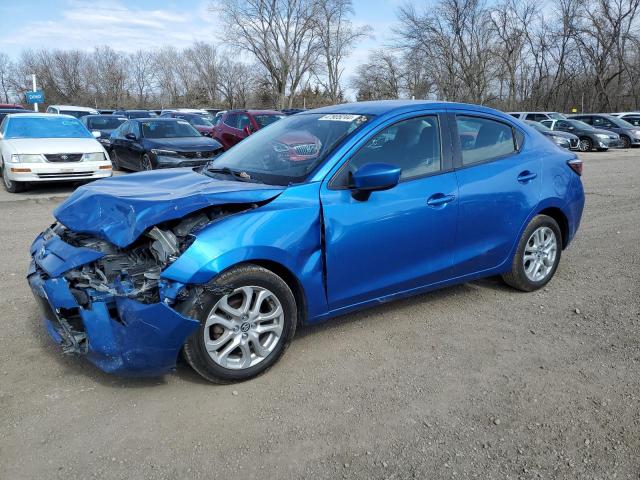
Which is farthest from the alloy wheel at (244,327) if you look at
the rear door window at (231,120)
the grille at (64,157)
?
the rear door window at (231,120)

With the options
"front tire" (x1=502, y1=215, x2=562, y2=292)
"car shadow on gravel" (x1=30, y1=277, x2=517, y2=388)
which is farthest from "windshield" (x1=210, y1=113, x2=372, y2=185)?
"front tire" (x1=502, y1=215, x2=562, y2=292)

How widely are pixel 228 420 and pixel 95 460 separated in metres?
0.67

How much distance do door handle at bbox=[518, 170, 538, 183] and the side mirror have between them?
1.48 meters

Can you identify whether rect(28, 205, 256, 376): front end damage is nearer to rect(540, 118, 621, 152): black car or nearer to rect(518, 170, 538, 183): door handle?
rect(518, 170, 538, 183): door handle

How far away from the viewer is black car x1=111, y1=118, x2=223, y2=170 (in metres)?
11.1

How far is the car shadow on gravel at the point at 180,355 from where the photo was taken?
10.5 ft

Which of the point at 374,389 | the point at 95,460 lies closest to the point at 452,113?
the point at 374,389

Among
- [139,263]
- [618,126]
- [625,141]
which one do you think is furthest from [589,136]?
[139,263]

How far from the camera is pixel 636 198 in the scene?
9.45 m

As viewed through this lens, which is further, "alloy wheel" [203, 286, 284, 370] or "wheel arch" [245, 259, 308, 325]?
"wheel arch" [245, 259, 308, 325]

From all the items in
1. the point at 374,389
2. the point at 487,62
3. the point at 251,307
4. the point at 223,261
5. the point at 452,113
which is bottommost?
the point at 374,389

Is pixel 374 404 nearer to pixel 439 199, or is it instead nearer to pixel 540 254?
pixel 439 199

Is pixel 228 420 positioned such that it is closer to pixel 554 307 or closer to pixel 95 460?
pixel 95 460

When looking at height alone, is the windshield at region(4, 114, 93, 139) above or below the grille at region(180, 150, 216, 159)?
above
